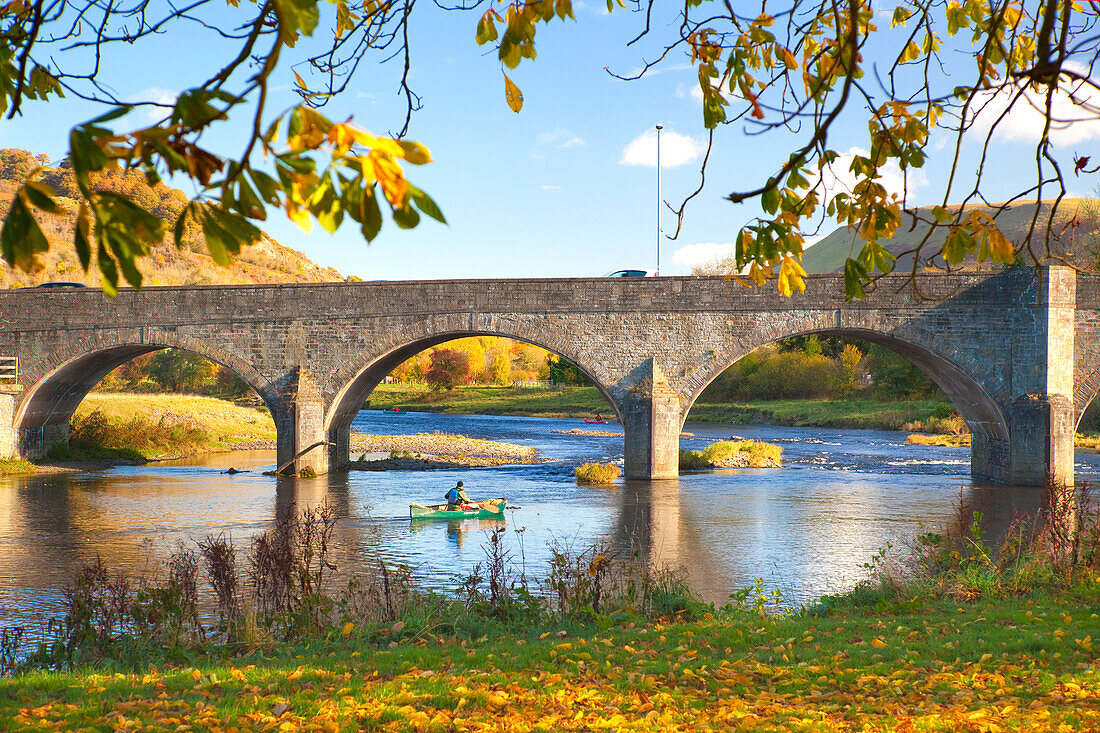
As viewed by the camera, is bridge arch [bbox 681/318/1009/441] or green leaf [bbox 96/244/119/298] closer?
green leaf [bbox 96/244/119/298]

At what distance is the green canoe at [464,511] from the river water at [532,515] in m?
0.21

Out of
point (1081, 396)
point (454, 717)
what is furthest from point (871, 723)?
point (1081, 396)

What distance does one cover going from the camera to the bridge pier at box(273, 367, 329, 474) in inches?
907

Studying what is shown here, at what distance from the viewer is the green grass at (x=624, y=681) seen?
4984 millimetres

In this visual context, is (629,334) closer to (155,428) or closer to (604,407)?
(155,428)

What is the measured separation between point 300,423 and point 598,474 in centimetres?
783

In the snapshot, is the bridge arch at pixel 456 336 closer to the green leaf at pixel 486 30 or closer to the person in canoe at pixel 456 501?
the person in canoe at pixel 456 501

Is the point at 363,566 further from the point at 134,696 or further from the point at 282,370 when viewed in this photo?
the point at 282,370

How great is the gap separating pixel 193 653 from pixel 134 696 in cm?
166

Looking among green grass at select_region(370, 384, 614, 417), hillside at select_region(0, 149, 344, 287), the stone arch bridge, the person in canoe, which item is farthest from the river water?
hillside at select_region(0, 149, 344, 287)

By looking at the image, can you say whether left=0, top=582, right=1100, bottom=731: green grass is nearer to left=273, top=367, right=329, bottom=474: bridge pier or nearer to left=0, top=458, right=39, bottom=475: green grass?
left=273, top=367, right=329, bottom=474: bridge pier

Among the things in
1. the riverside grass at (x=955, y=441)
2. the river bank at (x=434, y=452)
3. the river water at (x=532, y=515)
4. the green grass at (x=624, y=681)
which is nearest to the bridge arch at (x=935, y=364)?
the river water at (x=532, y=515)

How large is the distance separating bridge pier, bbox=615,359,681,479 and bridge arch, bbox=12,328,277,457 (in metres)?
9.33

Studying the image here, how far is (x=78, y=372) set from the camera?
25594 millimetres
